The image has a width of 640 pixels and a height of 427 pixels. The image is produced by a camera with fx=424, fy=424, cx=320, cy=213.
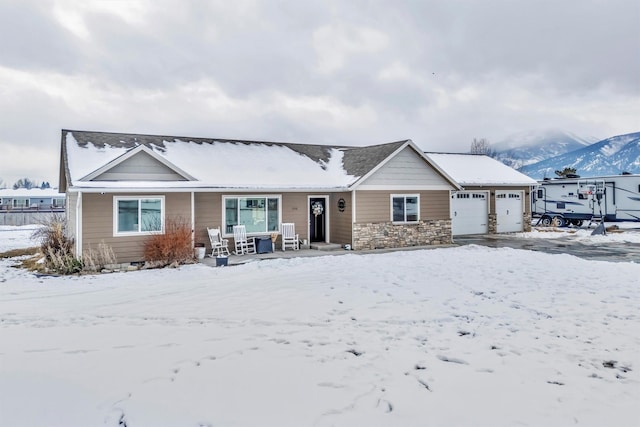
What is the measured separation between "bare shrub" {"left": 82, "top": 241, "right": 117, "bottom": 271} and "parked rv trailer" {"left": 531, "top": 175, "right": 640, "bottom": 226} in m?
22.1

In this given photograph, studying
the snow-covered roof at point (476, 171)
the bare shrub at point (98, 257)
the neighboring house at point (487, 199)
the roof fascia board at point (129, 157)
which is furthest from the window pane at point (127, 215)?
the neighboring house at point (487, 199)

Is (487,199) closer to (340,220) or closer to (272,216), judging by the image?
(340,220)

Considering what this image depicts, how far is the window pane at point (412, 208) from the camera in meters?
16.7

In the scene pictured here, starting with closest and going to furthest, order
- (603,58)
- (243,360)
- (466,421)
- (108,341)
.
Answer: (466,421) < (243,360) < (108,341) < (603,58)

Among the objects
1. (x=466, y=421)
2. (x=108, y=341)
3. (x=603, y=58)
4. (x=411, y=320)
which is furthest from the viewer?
(x=603, y=58)

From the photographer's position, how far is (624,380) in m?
4.39

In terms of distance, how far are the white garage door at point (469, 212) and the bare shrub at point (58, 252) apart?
15969mm

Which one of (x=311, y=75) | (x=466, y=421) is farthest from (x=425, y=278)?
(x=311, y=75)

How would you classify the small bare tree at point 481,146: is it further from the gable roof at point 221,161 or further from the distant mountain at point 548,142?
the distant mountain at point 548,142

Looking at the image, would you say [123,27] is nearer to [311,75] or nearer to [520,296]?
[311,75]

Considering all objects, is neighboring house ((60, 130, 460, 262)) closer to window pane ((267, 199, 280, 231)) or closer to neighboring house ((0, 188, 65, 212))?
window pane ((267, 199, 280, 231))

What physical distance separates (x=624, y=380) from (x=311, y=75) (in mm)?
20815

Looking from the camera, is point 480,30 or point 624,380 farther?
point 480,30

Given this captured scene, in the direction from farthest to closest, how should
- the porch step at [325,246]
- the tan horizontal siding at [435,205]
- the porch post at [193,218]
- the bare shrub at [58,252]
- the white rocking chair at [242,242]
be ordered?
the tan horizontal siding at [435,205] → the porch step at [325,246] → the white rocking chair at [242,242] → the porch post at [193,218] → the bare shrub at [58,252]
